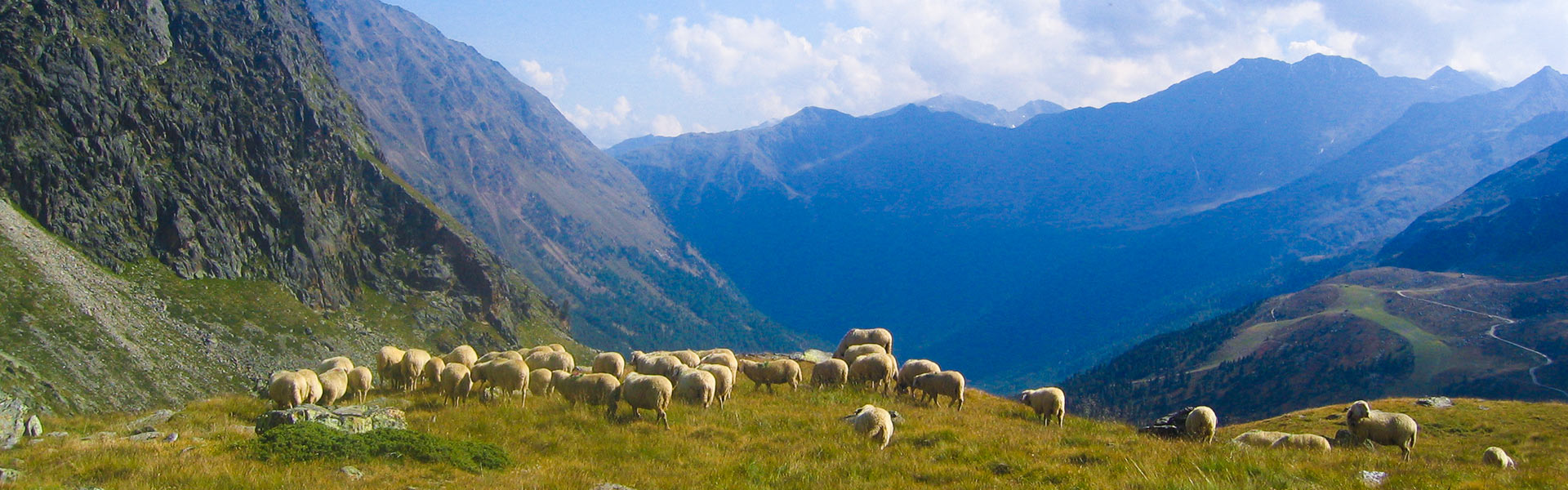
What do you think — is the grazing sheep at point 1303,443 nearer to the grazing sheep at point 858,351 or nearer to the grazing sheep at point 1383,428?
the grazing sheep at point 1383,428

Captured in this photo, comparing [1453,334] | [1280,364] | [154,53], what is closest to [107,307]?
[154,53]

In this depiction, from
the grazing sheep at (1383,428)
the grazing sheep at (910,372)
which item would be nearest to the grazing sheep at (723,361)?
the grazing sheep at (910,372)

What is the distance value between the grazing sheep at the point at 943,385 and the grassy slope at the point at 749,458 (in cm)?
200

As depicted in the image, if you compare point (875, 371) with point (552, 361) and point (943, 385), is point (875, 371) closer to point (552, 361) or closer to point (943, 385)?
point (943, 385)

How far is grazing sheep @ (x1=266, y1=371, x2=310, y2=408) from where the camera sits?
2281cm

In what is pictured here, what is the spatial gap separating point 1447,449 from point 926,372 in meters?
17.4

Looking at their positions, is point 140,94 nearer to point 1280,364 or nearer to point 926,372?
point 926,372

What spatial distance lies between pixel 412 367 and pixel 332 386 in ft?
11.4

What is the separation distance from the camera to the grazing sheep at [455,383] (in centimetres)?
2372

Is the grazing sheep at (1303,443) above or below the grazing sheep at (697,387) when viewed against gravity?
below

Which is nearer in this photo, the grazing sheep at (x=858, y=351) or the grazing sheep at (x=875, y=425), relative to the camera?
the grazing sheep at (x=875, y=425)

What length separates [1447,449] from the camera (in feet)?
84.0

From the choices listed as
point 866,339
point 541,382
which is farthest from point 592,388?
point 866,339

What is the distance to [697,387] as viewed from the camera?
22.9m
